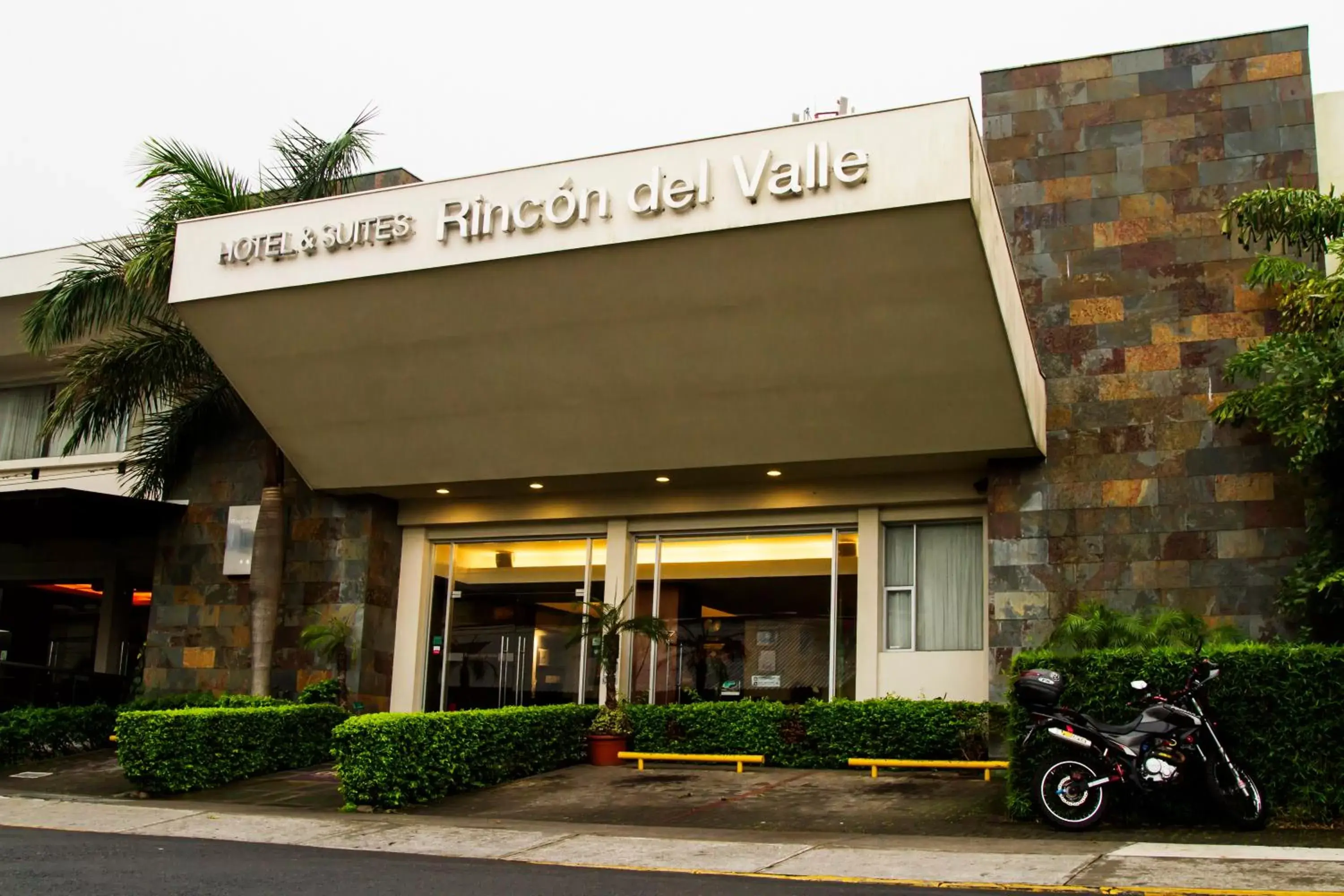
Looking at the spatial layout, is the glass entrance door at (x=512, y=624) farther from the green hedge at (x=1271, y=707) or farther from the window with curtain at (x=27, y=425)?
the green hedge at (x=1271, y=707)

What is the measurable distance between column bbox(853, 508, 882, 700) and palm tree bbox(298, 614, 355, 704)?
6890 millimetres

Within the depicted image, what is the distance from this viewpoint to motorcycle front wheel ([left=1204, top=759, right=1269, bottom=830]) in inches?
376

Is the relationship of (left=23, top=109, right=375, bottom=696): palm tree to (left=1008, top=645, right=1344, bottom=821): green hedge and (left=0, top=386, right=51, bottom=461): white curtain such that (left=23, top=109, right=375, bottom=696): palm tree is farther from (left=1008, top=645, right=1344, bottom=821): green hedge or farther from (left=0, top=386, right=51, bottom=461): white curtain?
(left=1008, top=645, right=1344, bottom=821): green hedge

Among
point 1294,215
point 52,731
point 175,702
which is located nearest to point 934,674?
point 1294,215

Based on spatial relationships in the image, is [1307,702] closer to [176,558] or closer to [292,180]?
[292,180]

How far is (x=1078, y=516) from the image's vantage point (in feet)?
48.4

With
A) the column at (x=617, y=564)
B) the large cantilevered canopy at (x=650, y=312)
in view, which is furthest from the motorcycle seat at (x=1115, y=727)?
the column at (x=617, y=564)

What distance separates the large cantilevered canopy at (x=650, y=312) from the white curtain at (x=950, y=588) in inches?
50.0

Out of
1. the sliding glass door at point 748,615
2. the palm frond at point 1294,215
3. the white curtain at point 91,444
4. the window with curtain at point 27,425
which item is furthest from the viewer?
the window with curtain at point 27,425

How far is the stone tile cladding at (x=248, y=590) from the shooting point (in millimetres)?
18078

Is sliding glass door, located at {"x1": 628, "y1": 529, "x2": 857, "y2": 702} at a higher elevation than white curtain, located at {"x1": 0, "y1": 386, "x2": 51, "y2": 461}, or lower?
lower

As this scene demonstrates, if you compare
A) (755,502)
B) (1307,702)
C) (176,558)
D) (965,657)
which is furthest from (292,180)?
(1307,702)

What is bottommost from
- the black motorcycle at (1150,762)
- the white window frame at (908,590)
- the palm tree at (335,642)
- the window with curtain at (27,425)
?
the black motorcycle at (1150,762)

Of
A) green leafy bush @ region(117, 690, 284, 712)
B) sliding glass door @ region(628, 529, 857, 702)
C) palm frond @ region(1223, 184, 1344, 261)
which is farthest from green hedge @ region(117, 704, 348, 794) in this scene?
palm frond @ region(1223, 184, 1344, 261)
